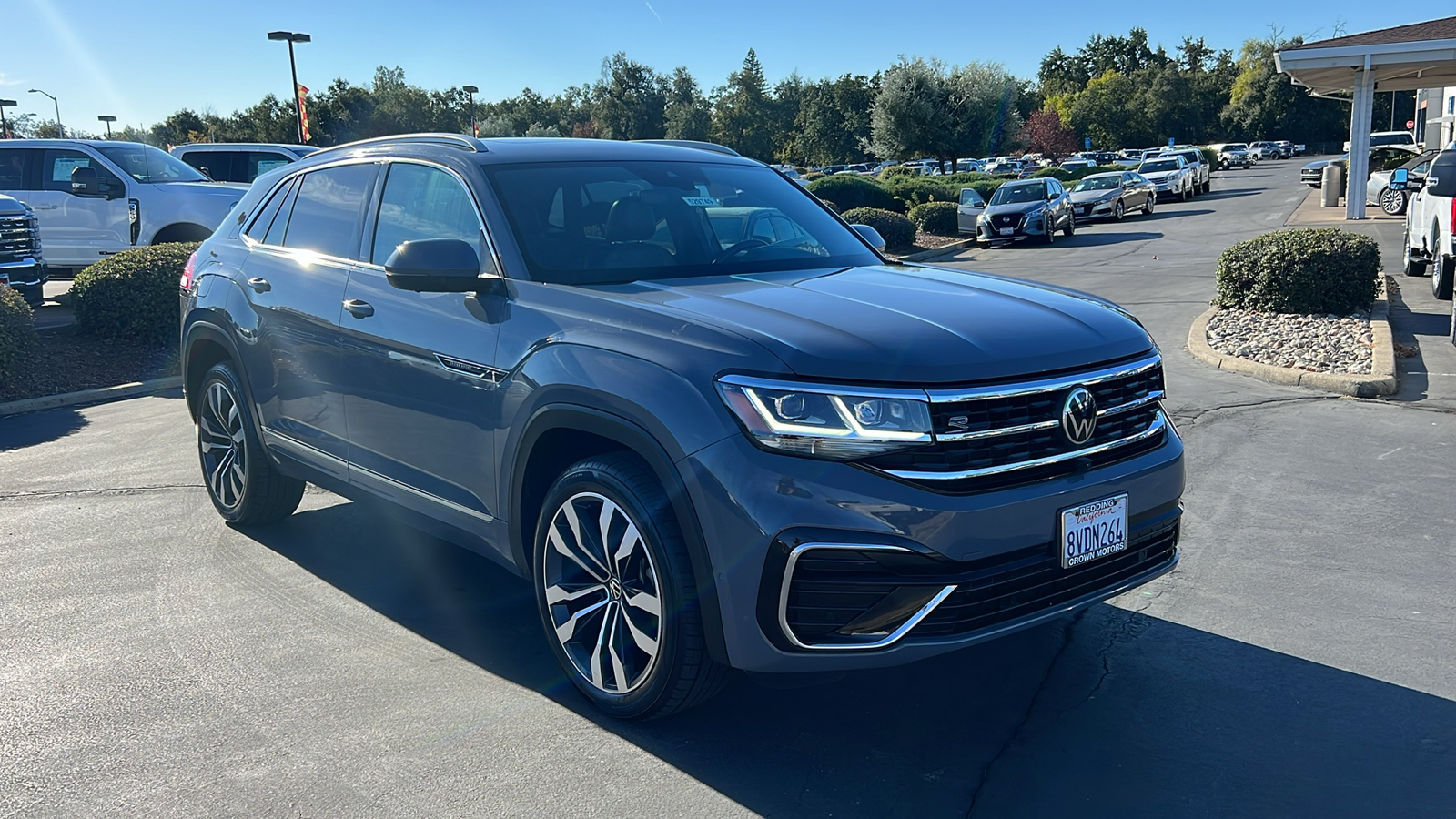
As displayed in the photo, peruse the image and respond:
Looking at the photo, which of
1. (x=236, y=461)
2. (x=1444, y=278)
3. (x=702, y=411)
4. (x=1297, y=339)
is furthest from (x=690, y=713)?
(x=1444, y=278)

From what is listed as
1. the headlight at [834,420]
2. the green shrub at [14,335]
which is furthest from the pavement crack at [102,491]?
the headlight at [834,420]

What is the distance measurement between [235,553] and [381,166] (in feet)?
6.91

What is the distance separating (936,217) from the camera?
2903cm

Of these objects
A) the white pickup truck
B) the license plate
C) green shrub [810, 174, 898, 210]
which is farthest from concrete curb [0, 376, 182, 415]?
green shrub [810, 174, 898, 210]

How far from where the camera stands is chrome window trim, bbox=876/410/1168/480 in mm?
3217

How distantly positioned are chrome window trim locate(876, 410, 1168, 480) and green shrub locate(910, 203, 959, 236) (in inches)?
1012

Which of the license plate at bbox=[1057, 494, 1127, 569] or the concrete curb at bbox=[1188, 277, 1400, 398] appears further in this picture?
the concrete curb at bbox=[1188, 277, 1400, 398]

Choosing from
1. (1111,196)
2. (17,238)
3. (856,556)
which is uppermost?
(1111,196)

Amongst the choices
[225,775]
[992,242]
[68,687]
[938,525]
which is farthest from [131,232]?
[992,242]

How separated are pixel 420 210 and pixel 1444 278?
12.8 m

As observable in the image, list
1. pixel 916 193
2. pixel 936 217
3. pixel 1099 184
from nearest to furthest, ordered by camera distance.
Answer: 1. pixel 936 217
2. pixel 916 193
3. pixel 1099 184

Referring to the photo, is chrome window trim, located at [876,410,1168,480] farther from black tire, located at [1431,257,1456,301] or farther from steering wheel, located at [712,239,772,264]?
black tire, located at [1431,257,1456,301]

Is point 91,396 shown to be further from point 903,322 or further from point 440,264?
point 903,322

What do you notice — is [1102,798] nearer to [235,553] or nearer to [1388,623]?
[1388,623]
